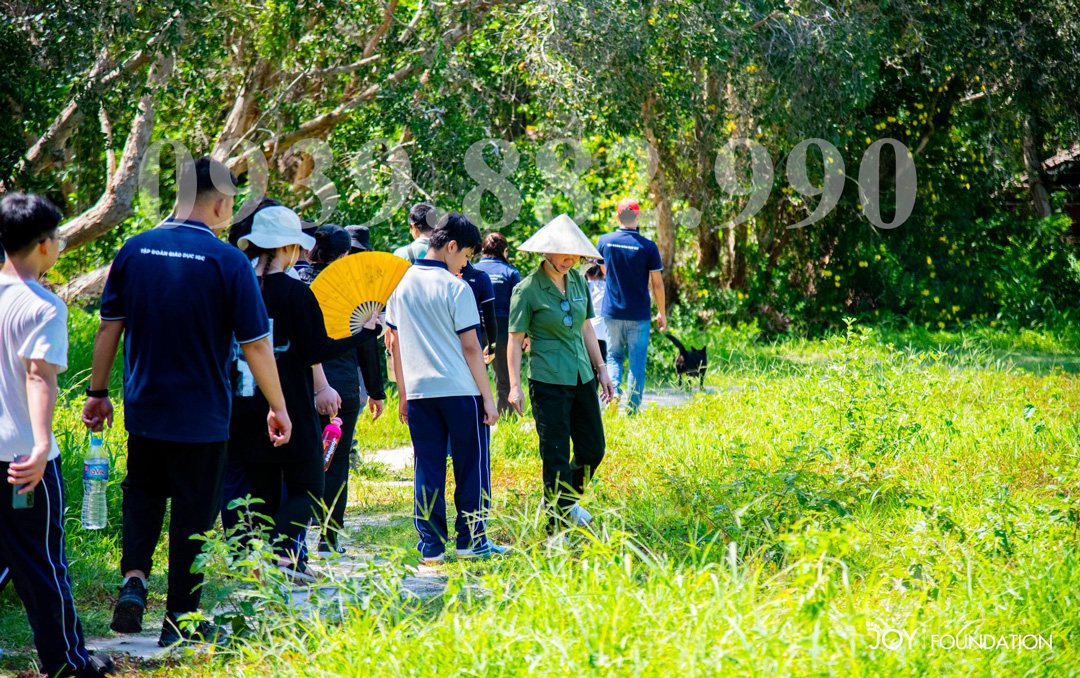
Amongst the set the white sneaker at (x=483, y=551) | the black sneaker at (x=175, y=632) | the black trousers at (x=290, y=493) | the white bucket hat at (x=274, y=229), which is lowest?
the white sneaker at (x=483, y=551)

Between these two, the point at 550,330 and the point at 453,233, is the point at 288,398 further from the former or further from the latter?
the point at 550,330

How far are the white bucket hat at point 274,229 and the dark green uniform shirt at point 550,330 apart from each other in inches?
53.4

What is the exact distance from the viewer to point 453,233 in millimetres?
5102

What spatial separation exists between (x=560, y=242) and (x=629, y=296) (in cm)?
348

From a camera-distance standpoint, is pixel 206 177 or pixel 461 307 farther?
pixel 461 307

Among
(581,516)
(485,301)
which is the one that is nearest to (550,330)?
(581,516)

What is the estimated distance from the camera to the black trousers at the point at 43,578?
11.3 ft

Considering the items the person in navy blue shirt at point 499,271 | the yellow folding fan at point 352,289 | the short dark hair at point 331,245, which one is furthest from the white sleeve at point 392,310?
the person in navy blue shirt at point 499,271

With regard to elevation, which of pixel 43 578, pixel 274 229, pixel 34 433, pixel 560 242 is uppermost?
pixel 274 229

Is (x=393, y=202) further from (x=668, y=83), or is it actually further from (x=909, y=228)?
(x=909, y=228)

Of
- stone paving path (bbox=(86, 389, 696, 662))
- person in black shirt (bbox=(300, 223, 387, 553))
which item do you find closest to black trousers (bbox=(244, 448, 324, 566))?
stone paving path (bbox=(86, 389, 696, 662))

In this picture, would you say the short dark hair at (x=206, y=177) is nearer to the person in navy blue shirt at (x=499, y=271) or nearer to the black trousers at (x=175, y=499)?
the black trousers at (x=175, y=499)

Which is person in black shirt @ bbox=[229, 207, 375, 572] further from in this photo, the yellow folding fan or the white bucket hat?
the yellow folding fan

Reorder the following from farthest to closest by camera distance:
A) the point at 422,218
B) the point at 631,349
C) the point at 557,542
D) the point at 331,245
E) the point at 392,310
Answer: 1. the point at 631,349
2. the point at 422,218
3. the point at 331,245
4. the point at 392,310
5. the point at 557,542
